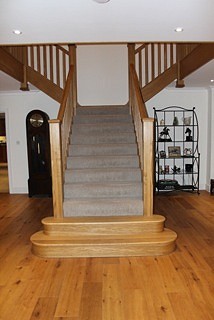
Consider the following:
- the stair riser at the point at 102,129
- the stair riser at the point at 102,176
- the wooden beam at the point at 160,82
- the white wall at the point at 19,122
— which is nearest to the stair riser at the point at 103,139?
the stair riser at the point at 102,129

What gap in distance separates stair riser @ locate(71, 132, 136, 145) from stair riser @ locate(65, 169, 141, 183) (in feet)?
3.11

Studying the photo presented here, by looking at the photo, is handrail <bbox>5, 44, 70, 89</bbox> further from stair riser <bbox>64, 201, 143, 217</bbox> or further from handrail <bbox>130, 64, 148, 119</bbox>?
stair riser <bbox>64, 201, 143, 217</bbox>

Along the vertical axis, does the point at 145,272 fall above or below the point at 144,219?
below

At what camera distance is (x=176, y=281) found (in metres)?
2.75

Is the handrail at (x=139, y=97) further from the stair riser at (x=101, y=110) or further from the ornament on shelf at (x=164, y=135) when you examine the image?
the ornament on shelf at (x=164, y=135)

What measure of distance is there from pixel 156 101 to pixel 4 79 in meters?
3.31

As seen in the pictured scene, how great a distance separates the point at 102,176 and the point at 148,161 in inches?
35.7

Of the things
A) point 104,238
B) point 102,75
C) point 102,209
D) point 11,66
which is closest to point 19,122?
point 11,66

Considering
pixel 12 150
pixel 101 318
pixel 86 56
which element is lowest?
pixel 101 318

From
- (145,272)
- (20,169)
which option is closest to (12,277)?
(145,272)

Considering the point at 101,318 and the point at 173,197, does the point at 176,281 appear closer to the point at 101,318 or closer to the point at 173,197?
the point at 101,318

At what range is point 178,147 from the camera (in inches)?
268

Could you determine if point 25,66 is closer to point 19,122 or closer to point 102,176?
point 19,122

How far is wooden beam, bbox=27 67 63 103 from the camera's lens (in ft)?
19.1
